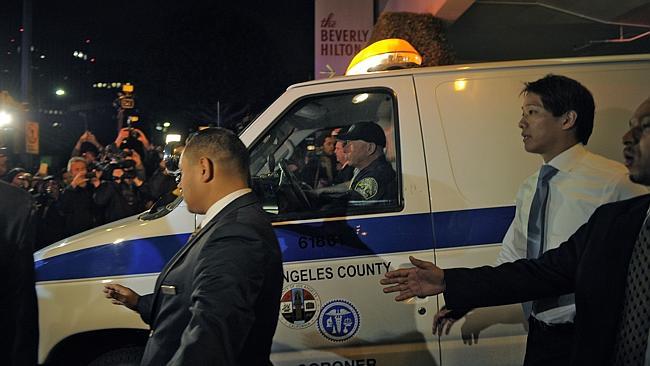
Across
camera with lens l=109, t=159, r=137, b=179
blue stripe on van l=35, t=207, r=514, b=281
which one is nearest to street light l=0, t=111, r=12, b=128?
camera with lens l=109, t=159, r=137, b=179

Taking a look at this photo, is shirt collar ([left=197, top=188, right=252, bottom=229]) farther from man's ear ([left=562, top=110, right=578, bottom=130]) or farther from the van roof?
the van roof

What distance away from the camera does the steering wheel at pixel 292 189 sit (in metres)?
3.74

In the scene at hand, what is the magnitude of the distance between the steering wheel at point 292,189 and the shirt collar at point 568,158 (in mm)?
1392

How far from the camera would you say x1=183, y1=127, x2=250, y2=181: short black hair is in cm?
228

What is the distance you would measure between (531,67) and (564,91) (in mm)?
864

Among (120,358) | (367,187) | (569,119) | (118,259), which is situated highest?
(569,119)

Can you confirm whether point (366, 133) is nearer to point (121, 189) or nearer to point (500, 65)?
point (500, 65)

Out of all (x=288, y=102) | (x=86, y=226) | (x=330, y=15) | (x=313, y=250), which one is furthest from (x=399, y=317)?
(x=330, y=15)

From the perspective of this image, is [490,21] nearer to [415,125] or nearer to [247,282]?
[415,125]

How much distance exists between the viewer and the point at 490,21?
959cm

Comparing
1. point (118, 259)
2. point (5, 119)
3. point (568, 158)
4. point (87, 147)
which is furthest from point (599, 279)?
point (5, 119)

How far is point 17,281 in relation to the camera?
1954mm

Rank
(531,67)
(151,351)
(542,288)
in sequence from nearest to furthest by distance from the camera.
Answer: (151,351), (542,288), (531,67)

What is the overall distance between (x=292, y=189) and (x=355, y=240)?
0.49 metres
